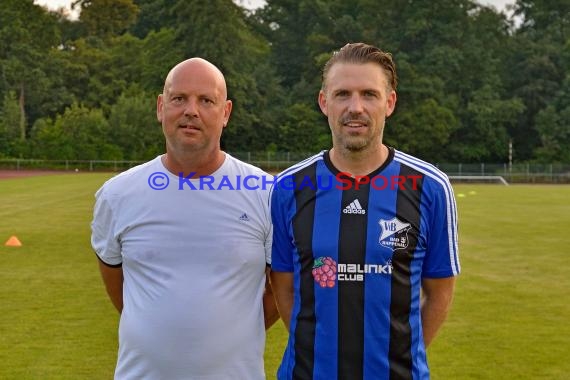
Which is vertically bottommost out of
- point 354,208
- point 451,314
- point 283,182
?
point 451,314

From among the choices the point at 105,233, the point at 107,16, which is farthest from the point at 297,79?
the point at 105,233

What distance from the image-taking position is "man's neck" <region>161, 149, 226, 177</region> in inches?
135

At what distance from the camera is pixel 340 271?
10.3 feet

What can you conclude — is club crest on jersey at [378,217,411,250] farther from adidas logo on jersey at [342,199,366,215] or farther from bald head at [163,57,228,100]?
bald head at [163,57,228,100]

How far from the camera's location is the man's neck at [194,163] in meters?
3.43

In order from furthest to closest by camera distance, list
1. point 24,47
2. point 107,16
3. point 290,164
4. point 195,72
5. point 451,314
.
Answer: point 107,16 < point 24,47 < point 290,164 < point 451,314 < point 195,72

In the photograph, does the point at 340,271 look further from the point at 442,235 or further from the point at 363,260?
the point at 442,235

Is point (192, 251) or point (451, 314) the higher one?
point (192, 251)

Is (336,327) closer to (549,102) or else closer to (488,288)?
(488,288)

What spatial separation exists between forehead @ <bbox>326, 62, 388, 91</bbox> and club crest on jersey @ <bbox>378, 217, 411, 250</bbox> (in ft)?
1.81

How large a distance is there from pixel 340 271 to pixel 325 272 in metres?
0.06

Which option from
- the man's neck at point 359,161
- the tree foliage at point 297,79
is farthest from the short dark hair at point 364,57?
the tree foliage at point 297,79

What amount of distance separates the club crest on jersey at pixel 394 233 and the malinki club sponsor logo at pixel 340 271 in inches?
3.1

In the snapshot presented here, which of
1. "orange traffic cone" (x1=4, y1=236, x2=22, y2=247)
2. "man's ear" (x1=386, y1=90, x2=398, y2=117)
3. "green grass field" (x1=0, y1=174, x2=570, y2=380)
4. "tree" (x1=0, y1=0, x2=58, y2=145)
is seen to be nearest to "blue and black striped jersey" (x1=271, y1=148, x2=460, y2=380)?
"man's ear" (x1=386, y1=90, x2=398, y2=117)
